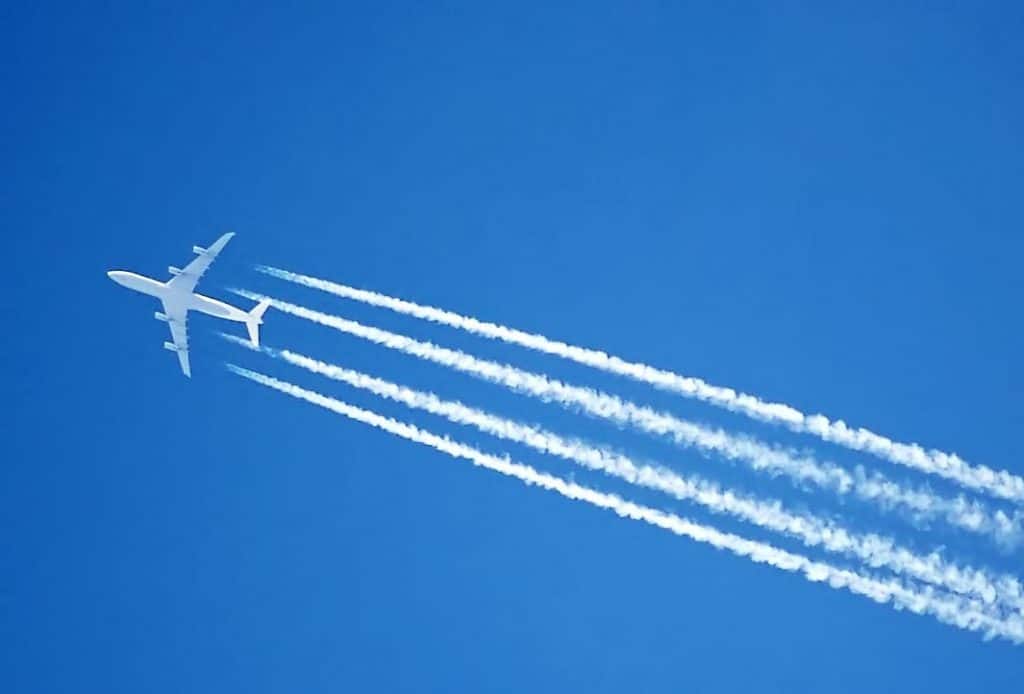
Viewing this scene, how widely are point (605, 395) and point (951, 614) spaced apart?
23.3 feet

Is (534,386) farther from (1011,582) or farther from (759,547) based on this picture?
(1011,582)

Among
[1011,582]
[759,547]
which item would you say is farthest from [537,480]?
[1011,582]

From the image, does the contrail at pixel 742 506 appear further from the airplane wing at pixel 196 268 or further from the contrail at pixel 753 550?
the airplane wing at pixel 196 268

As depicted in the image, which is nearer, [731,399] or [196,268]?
[731,399]

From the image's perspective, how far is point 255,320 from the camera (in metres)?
26.7

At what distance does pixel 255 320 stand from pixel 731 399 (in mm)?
10204

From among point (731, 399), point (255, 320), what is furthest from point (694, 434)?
point (255, 320)

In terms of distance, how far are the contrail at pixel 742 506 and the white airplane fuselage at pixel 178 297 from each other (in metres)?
3.95

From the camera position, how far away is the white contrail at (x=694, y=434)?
2142 centimetres

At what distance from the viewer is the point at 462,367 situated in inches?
972

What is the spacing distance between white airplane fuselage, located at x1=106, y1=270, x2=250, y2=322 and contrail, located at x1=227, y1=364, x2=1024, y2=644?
12.7 feet

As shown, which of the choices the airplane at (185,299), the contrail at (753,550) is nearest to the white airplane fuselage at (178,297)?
the airplane at (185,299)

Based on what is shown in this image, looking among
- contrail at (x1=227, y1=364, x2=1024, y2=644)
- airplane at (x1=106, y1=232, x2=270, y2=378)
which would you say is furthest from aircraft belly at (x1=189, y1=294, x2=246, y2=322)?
contrail at (x1=227, y1=364, x2=1024, y2=644)

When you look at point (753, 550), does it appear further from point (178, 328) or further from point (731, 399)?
point (178, 328)
